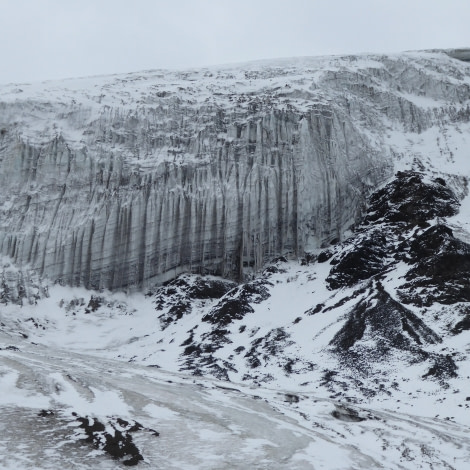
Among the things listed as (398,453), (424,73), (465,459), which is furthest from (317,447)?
(424,73)

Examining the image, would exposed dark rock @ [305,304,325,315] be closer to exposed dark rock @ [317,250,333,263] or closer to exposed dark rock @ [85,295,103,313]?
exposed dark rock @ [317,250,333,263]

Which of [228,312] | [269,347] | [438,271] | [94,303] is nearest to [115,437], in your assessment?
[269,347]

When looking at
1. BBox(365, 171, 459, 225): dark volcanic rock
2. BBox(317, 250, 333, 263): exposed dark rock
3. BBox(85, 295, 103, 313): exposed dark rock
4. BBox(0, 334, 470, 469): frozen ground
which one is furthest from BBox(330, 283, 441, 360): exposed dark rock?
BBox(85, 295, 103, 313): exposed dark rock

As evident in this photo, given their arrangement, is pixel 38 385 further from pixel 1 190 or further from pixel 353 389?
pixel 1 190

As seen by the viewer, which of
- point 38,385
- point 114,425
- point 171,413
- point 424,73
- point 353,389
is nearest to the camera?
point 114,425

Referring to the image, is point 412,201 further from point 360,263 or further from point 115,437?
point 115,437

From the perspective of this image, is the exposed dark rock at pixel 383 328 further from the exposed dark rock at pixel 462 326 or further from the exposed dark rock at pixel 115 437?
the exposed dark rock at pixel 115 437

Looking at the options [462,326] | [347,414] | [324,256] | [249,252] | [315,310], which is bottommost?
[315,310]
